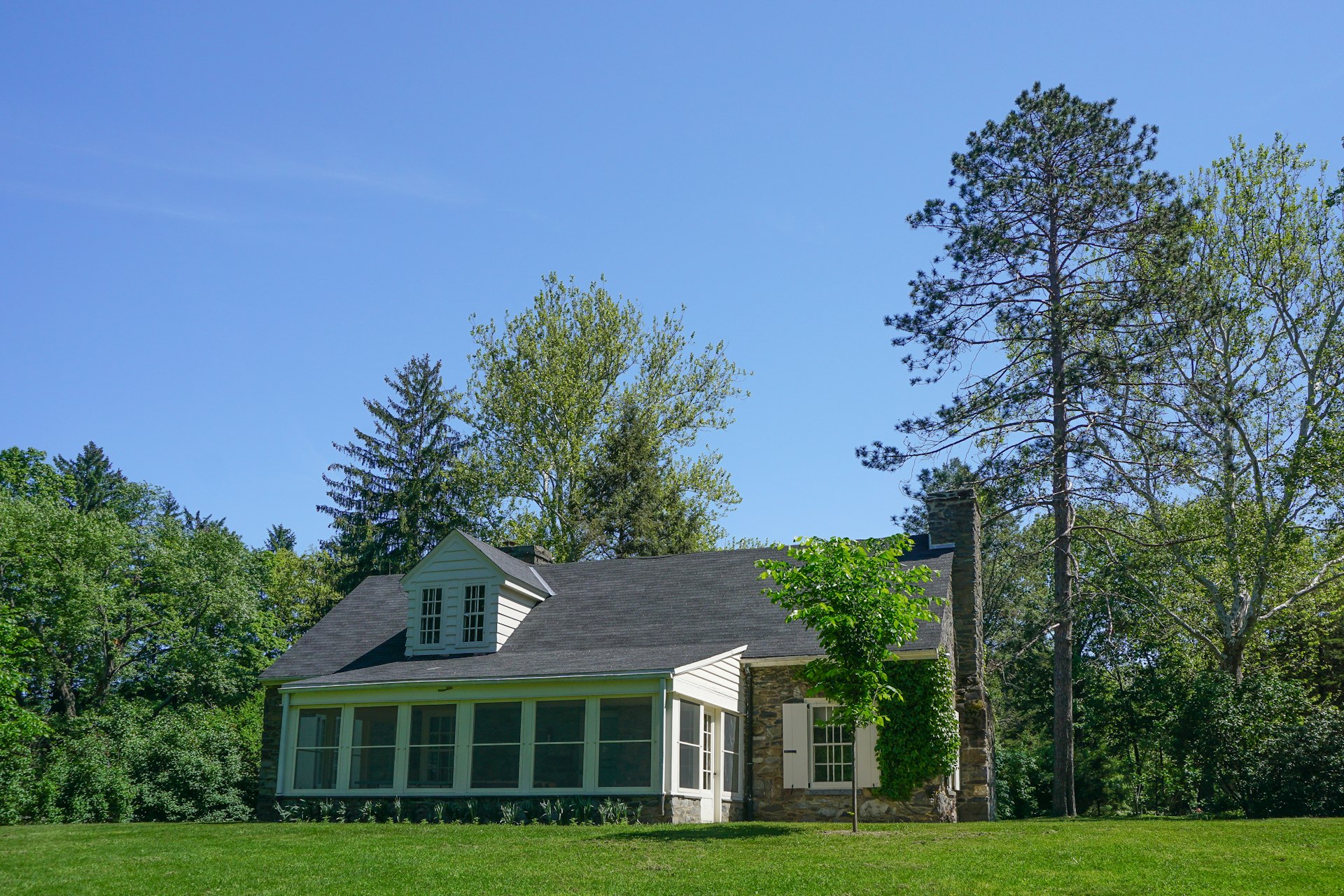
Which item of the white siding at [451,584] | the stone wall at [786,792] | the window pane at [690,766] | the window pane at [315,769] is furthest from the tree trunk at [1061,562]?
the window pane at [315,769]

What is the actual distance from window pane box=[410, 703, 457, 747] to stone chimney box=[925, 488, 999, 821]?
9301 millimetres

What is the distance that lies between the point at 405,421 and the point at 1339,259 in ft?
104

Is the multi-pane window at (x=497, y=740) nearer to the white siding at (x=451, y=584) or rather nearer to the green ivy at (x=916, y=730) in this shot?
the white siding at (x=451, y=584)

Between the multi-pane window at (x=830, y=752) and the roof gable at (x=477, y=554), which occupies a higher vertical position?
the roof gable at (x=477, y=554)

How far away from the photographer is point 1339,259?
2541 centimetres

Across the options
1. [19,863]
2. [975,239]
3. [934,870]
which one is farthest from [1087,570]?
[19,863]

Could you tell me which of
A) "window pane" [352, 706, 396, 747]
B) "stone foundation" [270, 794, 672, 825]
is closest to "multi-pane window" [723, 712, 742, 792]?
"stone foundation" [270, 794, 672, 825]

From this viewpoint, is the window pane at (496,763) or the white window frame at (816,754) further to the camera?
the window pane at (496,763)

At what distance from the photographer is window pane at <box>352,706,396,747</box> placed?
77.5ft

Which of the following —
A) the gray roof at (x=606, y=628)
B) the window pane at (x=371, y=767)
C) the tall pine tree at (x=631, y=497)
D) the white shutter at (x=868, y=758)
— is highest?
the tall pine tree at (x=631, y=497)

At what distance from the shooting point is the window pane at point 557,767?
1822 cm

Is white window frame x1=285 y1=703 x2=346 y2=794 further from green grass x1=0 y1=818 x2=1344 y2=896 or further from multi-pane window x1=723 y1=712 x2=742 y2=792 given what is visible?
multi-pane window x1=723 y1=712 x2=742 y2=792

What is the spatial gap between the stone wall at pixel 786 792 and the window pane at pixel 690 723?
67.6 inches

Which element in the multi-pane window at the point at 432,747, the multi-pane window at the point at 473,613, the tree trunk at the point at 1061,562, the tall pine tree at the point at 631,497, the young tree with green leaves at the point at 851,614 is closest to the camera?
the young tree with green leaves at the point at 851,614
